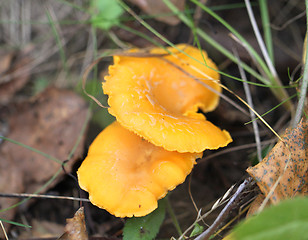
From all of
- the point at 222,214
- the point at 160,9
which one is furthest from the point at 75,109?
the point at 222,214

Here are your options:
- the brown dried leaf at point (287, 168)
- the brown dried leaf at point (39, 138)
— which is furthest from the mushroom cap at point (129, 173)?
the brown dried leaf at point (39, 138)

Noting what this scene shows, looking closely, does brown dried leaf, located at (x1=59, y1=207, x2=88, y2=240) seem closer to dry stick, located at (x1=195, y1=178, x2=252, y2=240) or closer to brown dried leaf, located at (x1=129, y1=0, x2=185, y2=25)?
dry stick, located at (x1=195, y1=178, x2=252, y2=240)

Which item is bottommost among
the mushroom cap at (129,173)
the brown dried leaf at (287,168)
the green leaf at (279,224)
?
the mushroom cap at (129,173)

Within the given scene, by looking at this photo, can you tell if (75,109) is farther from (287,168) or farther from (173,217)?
(287,168)

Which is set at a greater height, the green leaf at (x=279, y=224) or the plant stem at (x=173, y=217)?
the green leaf at (x=279, y=224)

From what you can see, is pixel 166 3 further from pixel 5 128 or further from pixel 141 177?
pixel 5 128

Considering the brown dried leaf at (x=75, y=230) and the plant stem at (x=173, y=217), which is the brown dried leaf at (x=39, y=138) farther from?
the plant stem at (x=173, y=217)
